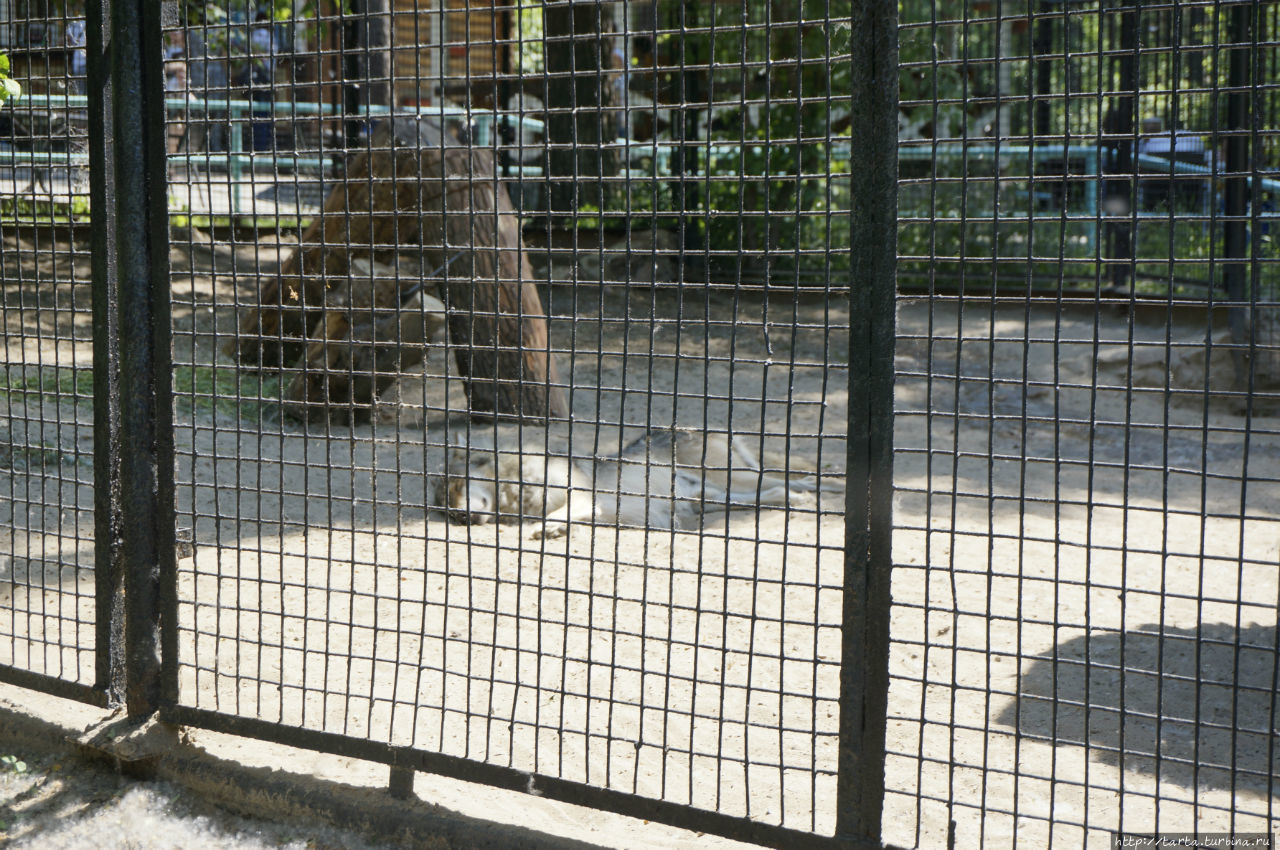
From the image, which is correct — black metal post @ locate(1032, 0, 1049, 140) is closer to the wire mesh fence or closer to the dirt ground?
the wire mesh fence

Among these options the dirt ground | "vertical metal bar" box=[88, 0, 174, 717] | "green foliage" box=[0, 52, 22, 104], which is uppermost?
"green foliage" box=[0, 52, 22, 104]

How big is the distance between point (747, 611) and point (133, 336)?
240 centimetres

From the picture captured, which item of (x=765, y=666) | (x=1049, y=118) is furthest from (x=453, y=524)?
(x=1049, y=118)

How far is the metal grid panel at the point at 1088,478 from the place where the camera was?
6.60 feet

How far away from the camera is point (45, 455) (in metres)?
5.44

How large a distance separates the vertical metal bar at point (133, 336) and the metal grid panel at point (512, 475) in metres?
0.10

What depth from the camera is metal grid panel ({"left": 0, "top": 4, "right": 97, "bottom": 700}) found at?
3092 millimetres

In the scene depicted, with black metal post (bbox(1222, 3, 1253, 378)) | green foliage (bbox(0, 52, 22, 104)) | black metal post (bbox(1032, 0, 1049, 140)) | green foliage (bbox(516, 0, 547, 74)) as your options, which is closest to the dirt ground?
green foliage (bbox(0, 52, 22, 104))

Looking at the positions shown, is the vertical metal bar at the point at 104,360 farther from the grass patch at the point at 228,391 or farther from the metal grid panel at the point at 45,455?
the grass patch at the point at 228,391

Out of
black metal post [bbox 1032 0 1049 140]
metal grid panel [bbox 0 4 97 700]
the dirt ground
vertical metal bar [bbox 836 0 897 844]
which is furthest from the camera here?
black metal post [bbox 1032 0 1049 140]

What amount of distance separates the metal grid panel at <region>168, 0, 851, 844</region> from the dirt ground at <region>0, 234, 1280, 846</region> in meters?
0.03

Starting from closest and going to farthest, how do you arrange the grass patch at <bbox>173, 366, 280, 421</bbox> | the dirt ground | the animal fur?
the dirt ground < the animal fur < the grass patch at <bbox>173, 366, 280, 421</bbox>

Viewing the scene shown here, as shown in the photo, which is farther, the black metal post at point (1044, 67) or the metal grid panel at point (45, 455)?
the black metal post at point (1044, 67)

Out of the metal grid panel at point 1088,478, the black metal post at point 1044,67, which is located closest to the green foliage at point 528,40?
the metal grid panel at point 1088,478
